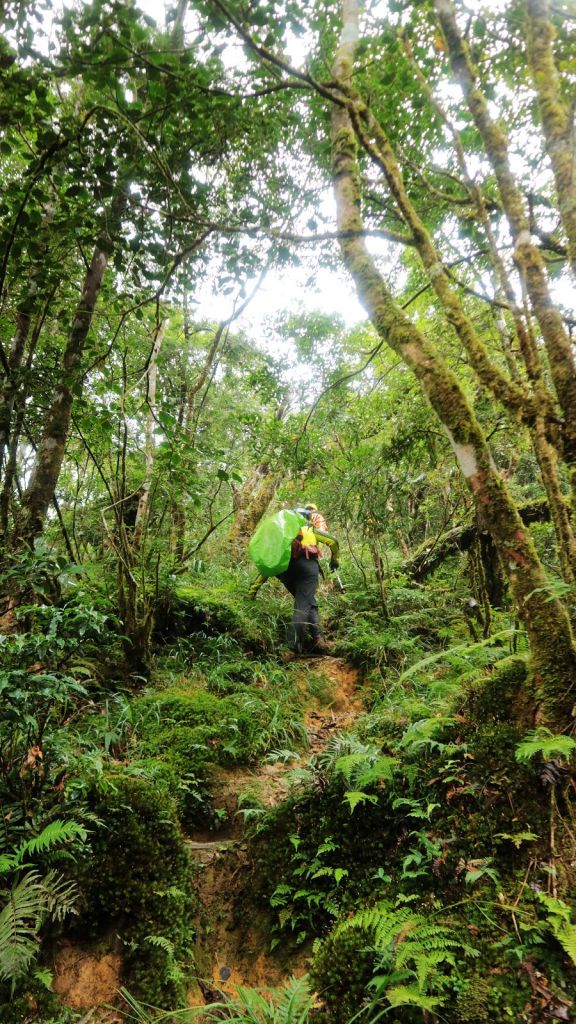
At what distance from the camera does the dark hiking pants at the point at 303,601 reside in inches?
279

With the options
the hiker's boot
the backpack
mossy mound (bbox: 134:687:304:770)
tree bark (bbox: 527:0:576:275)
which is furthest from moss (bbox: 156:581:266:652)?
tree bark (bbox: 527:0:576:275)

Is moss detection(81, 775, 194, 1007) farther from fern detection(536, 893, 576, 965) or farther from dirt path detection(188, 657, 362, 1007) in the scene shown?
fern detection(536, 893, 576, 965)

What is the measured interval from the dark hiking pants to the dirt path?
2.41 meters

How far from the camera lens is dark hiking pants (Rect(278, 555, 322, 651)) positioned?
7.10m

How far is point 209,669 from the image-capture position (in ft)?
19.4

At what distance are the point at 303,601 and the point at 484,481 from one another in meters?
4.66

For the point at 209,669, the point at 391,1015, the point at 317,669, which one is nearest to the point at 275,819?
the point at 391,1015

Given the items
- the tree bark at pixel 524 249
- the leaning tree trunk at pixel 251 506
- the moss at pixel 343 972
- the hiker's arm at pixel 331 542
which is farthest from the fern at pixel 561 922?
the leaning tree trunk at pixel 251 506

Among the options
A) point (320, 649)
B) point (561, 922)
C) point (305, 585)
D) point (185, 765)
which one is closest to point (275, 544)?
point (305, 585)

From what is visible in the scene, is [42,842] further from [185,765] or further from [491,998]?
[491,998]

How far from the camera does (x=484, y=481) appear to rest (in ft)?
9.85

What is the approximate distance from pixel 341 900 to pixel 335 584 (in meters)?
6.99

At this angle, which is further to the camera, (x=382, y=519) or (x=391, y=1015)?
(x=382, y=519)

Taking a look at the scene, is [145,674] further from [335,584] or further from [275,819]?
[335,584]
